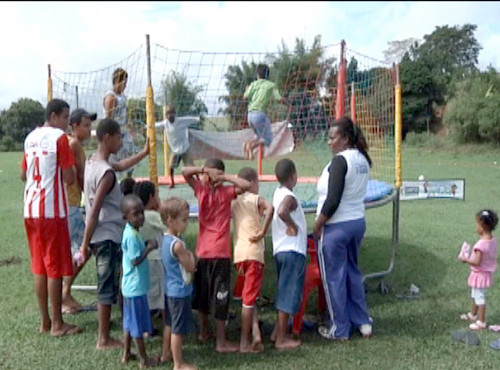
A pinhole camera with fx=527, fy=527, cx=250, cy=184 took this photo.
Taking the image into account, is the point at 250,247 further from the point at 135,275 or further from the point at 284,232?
the point at 135,275

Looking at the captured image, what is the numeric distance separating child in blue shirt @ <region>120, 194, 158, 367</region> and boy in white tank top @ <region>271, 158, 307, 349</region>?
3.44ft

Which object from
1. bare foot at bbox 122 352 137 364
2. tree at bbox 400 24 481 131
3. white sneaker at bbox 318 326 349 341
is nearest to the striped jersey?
bare foot at bbox 122 352 137 364

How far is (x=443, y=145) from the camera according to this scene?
2880cm

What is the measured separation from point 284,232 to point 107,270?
1469 mm

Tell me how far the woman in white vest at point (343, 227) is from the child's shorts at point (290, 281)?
0.29 meters

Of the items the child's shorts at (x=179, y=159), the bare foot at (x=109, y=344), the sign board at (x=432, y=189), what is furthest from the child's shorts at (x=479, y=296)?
the sign board at (x=432, y=189)

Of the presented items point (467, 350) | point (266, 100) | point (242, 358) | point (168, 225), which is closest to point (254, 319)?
point (242, 358)

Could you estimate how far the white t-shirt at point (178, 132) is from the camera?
26.1 feet

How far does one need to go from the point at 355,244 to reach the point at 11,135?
42.2m

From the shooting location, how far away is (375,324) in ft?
15.8

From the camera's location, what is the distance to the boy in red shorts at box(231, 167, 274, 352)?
420 centimetres

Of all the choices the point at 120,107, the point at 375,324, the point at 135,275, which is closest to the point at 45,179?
the point at 135,275

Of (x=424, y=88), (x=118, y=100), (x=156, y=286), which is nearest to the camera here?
(x=156, y=286)

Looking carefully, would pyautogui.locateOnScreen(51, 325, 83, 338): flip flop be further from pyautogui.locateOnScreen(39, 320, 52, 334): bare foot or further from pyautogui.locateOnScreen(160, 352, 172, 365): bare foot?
pyautogui.locateOnScreen(160, 352, 172, 365): bare foot
